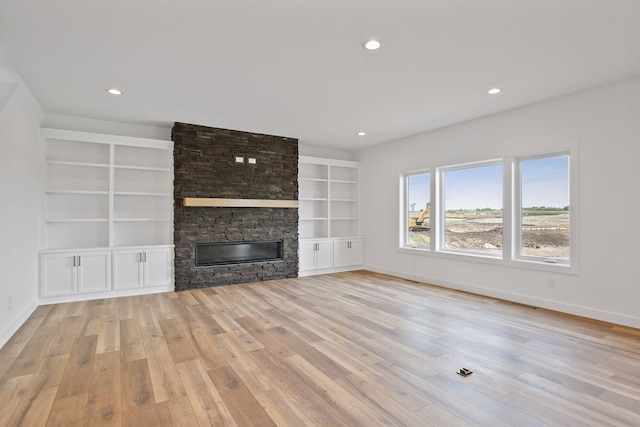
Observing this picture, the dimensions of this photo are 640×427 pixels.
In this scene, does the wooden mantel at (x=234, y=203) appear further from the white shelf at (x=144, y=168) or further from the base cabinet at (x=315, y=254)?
the base cabinet at (x=315, y=254)

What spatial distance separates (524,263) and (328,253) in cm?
349

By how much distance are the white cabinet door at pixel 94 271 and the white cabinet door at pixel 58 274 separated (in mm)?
68

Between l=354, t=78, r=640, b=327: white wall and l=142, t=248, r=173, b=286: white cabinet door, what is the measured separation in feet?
14.7

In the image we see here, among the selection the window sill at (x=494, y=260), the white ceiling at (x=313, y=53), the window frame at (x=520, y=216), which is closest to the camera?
the white ceiling at (x=313, y=53)

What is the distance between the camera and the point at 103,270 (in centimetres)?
468

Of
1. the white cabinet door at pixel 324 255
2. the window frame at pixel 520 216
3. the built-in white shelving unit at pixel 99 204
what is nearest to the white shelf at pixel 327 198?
the white cabinet door at pixel 324 255

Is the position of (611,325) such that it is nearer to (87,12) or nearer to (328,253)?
(328,253)

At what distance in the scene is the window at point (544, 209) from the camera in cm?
412

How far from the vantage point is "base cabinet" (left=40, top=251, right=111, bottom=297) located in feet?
14.3

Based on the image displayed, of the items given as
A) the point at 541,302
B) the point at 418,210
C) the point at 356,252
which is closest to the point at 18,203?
the point at 356,252

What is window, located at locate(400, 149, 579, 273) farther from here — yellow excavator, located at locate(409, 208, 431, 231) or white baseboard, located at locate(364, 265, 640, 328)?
white baseboard, located at locate(364, 265, 640, 328)

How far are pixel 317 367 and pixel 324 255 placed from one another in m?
4.14

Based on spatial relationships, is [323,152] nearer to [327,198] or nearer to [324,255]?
[327,198]

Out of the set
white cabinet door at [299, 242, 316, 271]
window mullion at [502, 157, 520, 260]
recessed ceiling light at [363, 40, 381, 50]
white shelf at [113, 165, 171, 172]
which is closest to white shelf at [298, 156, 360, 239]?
white cabinet door at [299, 242, 316, 271]
